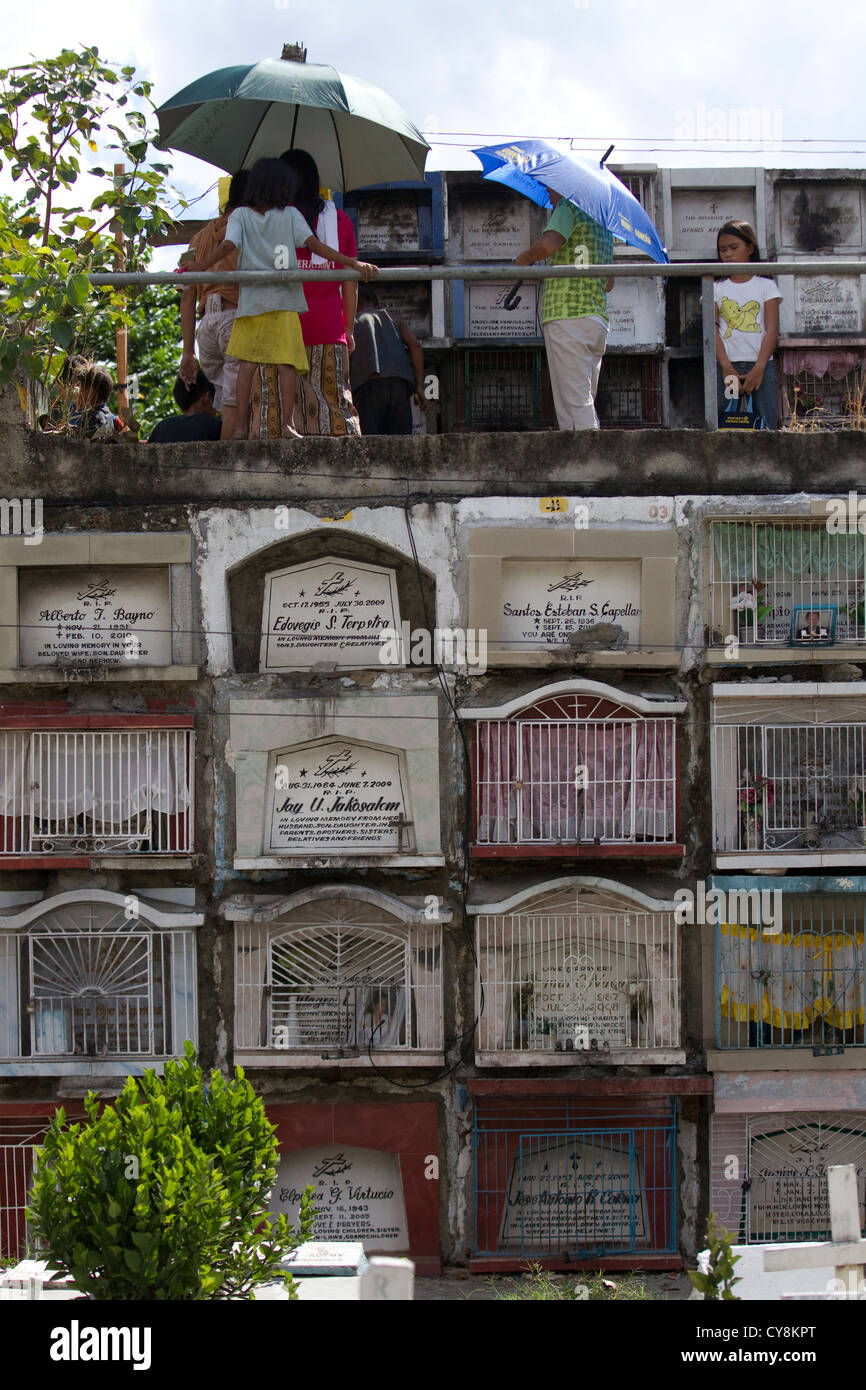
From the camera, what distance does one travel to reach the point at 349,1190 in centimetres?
1225

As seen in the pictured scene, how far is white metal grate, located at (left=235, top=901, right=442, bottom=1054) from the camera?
12.0 m

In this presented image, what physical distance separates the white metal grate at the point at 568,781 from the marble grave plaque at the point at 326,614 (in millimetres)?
1115

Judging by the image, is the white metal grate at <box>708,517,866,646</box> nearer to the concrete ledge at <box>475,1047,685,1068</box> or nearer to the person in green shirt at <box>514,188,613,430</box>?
the person in green shirt at <box>514,188,613,430</box>

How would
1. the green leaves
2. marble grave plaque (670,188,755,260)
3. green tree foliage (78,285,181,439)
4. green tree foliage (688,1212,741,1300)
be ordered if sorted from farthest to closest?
green tree foliage (78,285,181,439), marble grave plaque (670,188,755,260), the green leaves, green tree foliage (688,1212,741,1300)

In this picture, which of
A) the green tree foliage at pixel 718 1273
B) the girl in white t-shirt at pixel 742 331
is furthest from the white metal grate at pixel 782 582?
the green tree foliage at pixel 718 1273

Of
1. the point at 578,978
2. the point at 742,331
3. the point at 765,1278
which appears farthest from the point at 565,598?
the point at 765,1278

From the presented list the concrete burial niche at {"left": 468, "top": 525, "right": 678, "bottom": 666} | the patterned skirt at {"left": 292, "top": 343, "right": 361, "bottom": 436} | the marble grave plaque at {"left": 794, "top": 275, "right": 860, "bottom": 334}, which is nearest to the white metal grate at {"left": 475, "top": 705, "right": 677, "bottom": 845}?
the concrete burial niche at {"left": 468, "top": 525, "right": 678, "bottom": 666}

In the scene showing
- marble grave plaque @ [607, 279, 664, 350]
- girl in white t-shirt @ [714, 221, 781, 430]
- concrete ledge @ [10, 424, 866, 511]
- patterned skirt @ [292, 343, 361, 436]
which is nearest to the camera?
concrete ledge @ [10, 424, 866, 511]

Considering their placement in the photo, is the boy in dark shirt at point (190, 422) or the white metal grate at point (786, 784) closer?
the white metal grate at point (786, 784)

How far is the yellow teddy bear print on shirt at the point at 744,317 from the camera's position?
535 inches

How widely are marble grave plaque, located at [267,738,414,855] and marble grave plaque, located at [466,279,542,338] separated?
5.60m

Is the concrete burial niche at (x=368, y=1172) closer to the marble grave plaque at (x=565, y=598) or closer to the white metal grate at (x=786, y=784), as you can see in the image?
the white metal grate at (x=786, y=784)

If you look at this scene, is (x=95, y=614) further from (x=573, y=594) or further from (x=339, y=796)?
(x=573, y=594)

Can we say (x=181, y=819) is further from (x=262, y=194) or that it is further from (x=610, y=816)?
(x=262, y=194)
